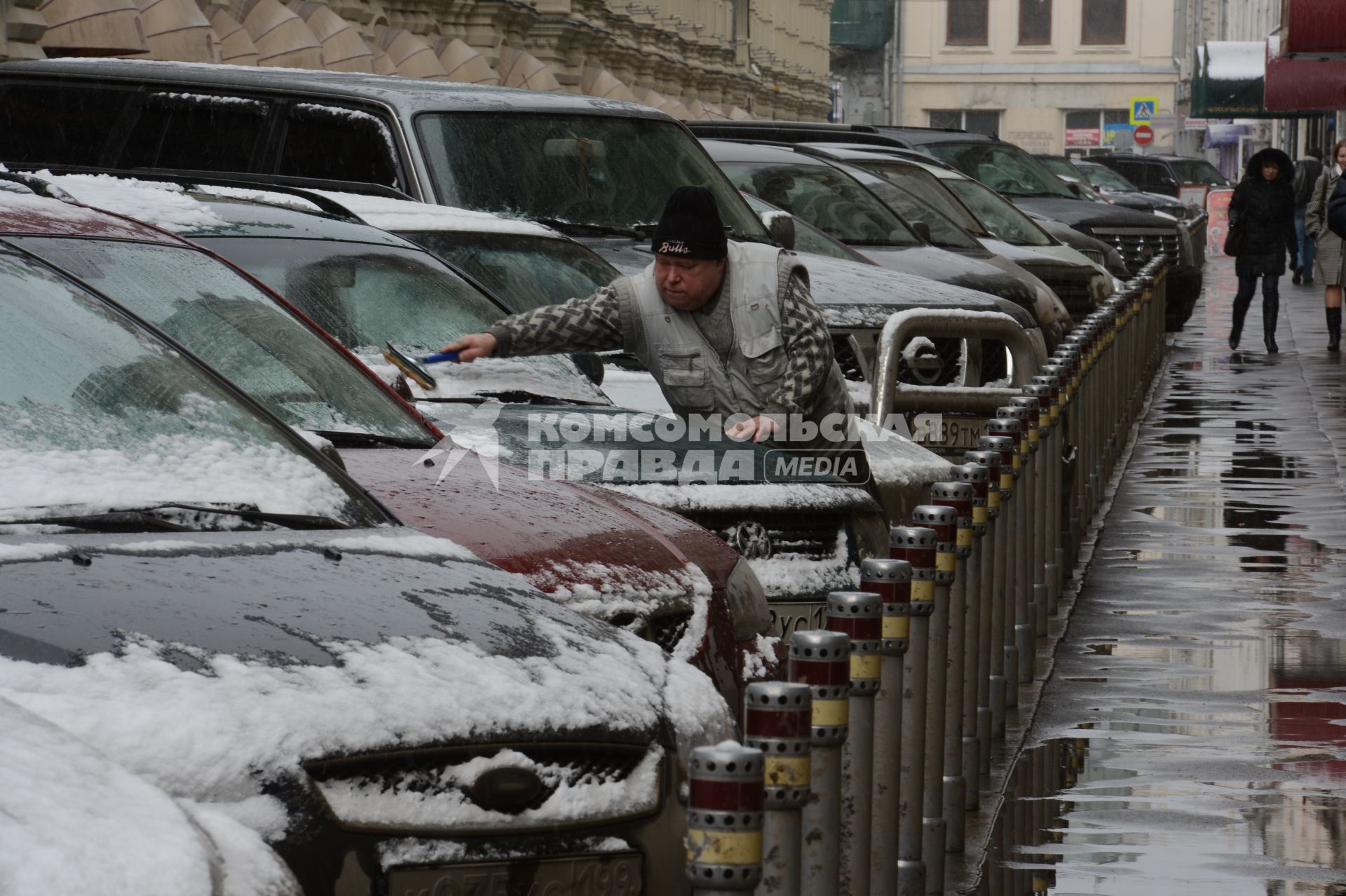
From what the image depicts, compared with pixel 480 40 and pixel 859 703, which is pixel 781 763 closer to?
pixel 859 703

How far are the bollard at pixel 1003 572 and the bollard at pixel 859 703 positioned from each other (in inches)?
89.9

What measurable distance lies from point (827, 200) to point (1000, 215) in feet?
15.2

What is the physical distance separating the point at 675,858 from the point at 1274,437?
1312 centimetres

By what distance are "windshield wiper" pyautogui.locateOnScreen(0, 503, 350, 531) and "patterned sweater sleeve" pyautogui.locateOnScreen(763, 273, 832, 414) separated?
9.79 feet

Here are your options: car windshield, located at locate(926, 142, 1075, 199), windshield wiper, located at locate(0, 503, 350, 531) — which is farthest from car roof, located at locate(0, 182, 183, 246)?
car windshield, located at locate(926, 142, 1075, 199)

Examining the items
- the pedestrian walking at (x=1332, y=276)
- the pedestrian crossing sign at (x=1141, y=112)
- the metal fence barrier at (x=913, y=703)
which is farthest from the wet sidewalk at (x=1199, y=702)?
the pedestrian crossing sign at (x=1141, y=112)

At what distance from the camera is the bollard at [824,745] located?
365 centimetres

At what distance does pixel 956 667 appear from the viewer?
5672 millimetres

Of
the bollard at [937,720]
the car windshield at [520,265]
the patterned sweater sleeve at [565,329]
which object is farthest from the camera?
the car windshield at [520,265]

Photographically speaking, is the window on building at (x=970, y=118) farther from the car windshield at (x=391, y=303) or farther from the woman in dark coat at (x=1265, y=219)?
the car windshield at (x=391, y=303)

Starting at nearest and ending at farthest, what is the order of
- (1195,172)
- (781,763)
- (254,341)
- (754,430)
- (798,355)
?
(781,763), (254,341), (754,430), (798,355), (1195,172)

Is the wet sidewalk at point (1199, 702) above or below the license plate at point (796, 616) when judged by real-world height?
below

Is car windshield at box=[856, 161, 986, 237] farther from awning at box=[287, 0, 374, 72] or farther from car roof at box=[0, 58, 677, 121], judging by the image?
awning at box=[287, 0, 374, 72]

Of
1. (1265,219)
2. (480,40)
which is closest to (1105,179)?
(480,40)
